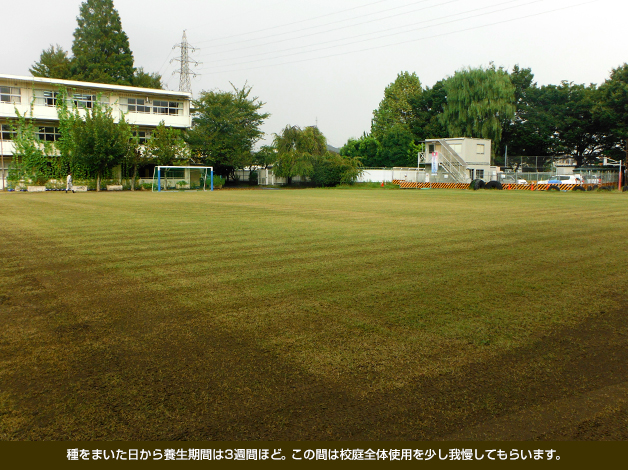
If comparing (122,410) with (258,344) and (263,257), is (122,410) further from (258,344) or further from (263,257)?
(263,257)

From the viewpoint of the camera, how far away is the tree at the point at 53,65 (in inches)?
2298

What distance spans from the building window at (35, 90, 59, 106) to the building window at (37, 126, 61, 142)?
206 cm

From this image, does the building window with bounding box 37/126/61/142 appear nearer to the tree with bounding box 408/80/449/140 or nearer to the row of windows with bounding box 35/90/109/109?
the row of windows with bounding box 35/90/109/109

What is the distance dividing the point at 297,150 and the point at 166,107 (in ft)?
43.6

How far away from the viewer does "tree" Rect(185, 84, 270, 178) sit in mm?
46000

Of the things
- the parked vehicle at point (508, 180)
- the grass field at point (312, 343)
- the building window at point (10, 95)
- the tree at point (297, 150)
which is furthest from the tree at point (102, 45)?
the grass field at point (312, 343)

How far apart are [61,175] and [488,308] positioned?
4211cm

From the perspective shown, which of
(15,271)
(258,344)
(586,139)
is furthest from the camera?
(586,139)

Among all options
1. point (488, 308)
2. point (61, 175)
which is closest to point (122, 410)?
point (488, 308)

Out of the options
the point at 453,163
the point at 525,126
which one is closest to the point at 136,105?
the point at 453,163

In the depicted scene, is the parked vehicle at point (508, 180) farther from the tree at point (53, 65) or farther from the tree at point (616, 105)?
the tree at point (53, 65)

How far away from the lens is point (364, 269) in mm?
6922

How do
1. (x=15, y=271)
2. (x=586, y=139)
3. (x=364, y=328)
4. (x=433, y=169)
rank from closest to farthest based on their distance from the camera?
(x=364, y=328), (x=15, y=271), (x=433, y=169), (x=586, y=139)

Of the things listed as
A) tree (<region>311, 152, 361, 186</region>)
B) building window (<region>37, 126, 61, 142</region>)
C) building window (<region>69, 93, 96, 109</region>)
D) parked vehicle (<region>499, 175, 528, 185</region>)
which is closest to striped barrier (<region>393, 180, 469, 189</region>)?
parked vehicle (<region>499, 175, 528, 185</region>)
